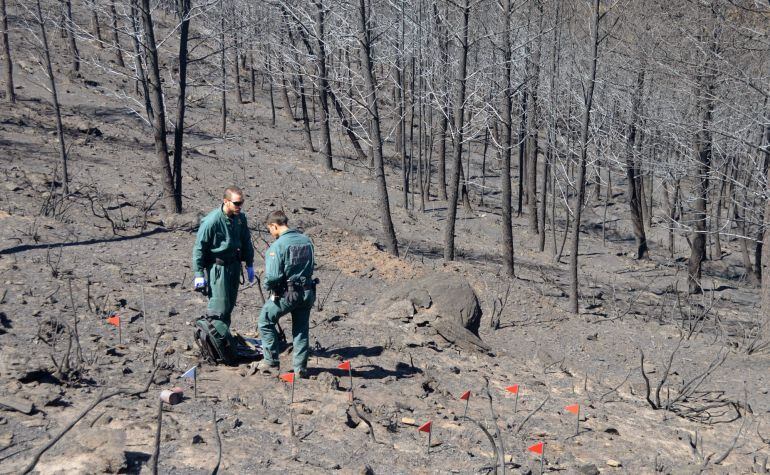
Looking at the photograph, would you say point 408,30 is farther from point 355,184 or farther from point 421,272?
point 421,272

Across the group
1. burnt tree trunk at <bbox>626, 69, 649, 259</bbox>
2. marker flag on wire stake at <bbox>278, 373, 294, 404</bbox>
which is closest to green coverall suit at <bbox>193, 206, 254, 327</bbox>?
marker flag on wire stake at <bbox>278, 373, 294, 404</bbox>

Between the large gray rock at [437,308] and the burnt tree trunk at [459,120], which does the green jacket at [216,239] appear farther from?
the burnt tree trunk at [459,120]

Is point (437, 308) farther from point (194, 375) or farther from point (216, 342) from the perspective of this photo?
point (194, 375)

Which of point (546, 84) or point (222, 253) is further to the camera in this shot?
point (546, 84)

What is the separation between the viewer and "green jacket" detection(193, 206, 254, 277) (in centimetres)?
737

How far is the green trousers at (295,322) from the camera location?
7.13 meters

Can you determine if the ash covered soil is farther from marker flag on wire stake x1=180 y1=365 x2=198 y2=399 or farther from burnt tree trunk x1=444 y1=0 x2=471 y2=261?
burnt tree trunk x1=444 y1=0 x2=471 y2=261

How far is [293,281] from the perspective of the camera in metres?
7.05

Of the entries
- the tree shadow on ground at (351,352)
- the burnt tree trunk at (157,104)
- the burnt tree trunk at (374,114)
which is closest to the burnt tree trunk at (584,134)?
the burnt tree trunk at (374,114)

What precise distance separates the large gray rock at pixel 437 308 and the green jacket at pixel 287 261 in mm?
3278

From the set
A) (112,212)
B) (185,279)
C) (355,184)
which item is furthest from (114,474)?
(355,184)

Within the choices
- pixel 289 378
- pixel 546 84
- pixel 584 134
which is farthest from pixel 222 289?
pixel 546 84

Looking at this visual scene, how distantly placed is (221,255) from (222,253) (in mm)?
26

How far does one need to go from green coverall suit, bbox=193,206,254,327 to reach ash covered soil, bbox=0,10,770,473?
2.19 feet
